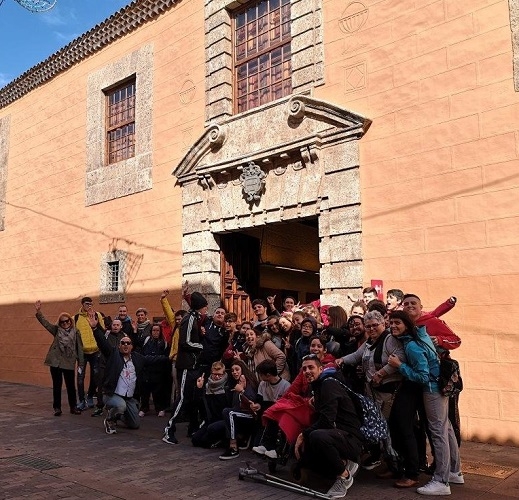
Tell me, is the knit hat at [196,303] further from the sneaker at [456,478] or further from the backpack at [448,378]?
the sneaker at [456,478]

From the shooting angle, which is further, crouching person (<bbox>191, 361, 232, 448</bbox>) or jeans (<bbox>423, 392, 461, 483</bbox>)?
crouching person (<bbox>191, 361, 232, 448</bbox>)

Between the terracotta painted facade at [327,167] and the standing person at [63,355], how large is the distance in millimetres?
2038

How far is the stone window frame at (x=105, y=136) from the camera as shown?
11.6m

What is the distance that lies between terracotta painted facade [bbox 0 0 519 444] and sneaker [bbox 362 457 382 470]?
1912mm

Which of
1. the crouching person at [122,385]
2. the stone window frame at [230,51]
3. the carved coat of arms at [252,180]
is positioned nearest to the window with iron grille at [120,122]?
the stone window frame at [230,51]

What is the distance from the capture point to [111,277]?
12.1 metres

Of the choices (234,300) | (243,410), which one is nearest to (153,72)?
(234,300)

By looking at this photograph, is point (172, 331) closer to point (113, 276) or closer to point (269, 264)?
point (269, 264)

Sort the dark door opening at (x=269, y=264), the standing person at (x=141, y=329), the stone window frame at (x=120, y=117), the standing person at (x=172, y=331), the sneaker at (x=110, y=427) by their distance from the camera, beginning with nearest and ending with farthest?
the sneaker at (x=110, y=427), the standing person at (x=172, y=331), the standing person at (x=141, y=329), the dark door opening at (x=269, y=264), the stone window frame at (x=120, y=117)

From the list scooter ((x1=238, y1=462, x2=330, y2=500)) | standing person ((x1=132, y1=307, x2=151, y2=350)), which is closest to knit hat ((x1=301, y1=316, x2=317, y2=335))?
scooter ((x1=238, y1=462, x2=330, y2=500))

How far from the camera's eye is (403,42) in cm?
788

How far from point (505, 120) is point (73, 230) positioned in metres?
9.85

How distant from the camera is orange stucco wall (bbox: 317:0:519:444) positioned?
21.6 feet

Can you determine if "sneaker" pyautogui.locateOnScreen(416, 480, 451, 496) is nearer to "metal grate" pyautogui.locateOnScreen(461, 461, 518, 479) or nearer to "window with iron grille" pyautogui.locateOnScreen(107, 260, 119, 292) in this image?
"metal grate" pyautogui.locateOnScreen(461, 461, 518, 479)
